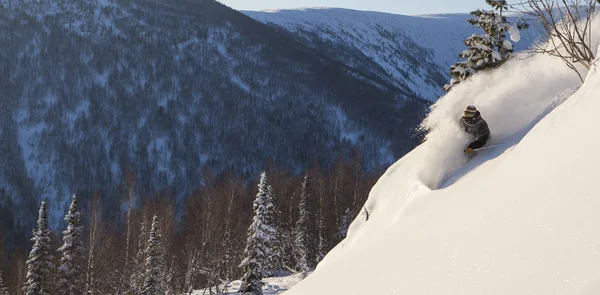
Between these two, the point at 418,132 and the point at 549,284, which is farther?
the point at 418,132

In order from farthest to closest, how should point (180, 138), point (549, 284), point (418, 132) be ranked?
point (180, 138) → point (418, 132) → point (549, 284)

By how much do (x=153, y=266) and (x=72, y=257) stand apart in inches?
198

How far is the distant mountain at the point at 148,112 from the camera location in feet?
428

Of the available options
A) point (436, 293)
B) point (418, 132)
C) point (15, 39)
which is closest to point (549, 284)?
point (436, 293)

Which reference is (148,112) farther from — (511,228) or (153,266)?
(511,228)

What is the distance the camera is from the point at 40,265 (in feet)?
82.5

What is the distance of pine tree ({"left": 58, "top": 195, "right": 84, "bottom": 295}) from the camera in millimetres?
24855

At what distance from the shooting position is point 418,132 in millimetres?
8406

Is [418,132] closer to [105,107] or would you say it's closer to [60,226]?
[60,226]

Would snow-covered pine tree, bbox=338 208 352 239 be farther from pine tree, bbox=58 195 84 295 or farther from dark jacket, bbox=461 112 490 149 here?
dark jacket, bbox=461 112 490 149

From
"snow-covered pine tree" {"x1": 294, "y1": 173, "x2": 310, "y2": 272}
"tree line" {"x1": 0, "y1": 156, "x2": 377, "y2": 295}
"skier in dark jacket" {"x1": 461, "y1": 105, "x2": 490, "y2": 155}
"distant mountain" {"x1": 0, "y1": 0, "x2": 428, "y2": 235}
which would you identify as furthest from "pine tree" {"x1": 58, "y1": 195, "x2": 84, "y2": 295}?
"distant mountain" {"x1": 0, "y1": 0, "x2": 428, "y2": 235}

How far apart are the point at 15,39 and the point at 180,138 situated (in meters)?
86.0

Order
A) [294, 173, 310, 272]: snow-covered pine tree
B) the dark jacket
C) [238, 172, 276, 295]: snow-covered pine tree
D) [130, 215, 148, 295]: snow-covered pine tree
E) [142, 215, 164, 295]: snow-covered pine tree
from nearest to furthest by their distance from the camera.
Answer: the dark jacket, [238, 172, 276, 295]: snow-covered pine tree, [130, 215, 148, 295]: snow-covered pine tree, [142, 215, 164, 295]: snow-covered pine tree, [294, 173, 310, 272]: snow-covered pine tree

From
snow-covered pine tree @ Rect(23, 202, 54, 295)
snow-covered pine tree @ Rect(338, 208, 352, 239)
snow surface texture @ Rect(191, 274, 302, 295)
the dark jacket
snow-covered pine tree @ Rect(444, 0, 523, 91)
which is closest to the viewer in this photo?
the dark jacket
